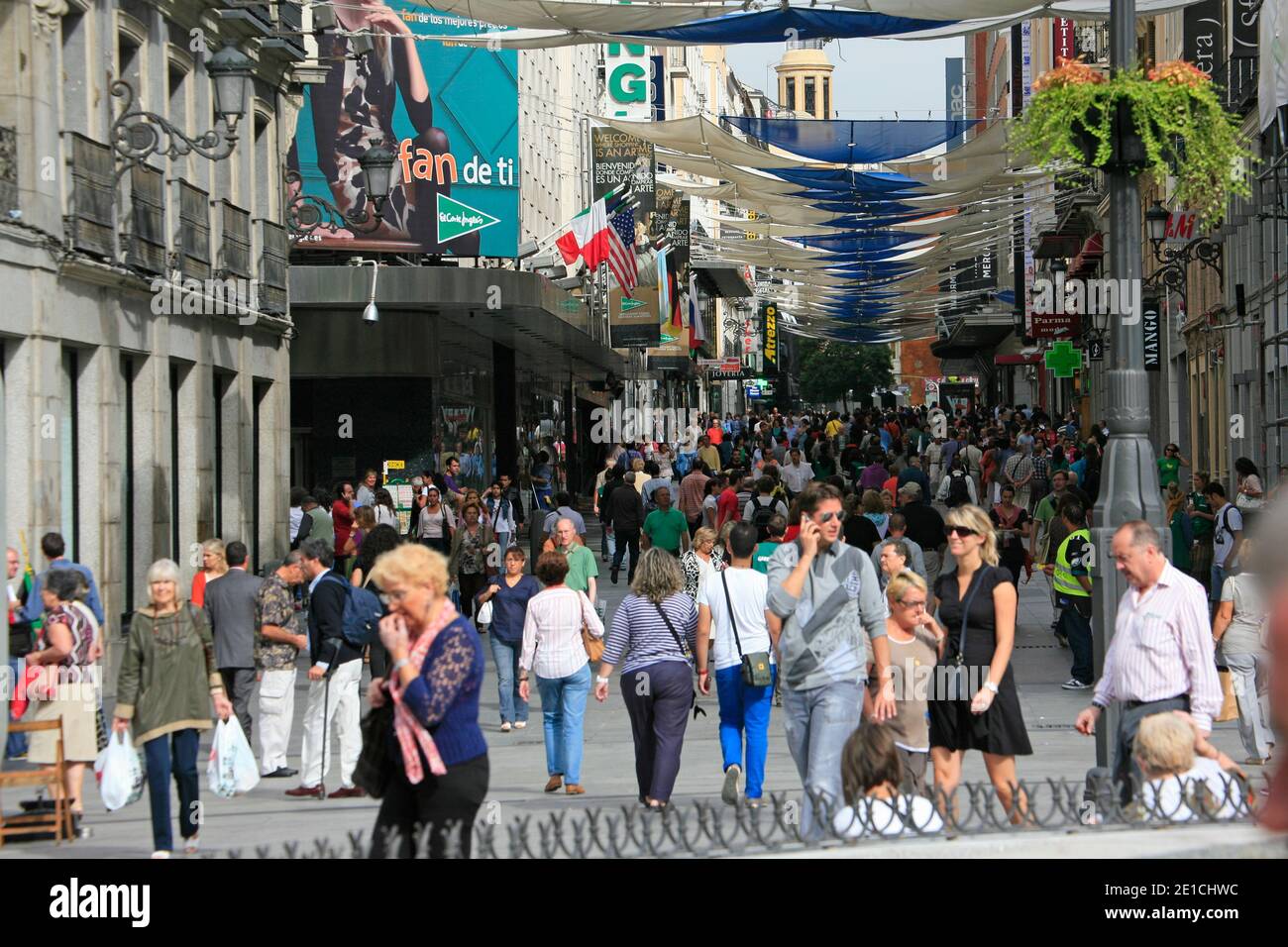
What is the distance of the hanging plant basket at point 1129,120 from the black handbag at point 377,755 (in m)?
5.56

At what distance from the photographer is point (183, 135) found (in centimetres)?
1955

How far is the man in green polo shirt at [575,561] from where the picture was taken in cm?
1473

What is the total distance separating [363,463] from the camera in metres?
34.4

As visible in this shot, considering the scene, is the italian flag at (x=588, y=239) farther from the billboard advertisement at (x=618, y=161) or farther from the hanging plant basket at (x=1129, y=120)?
the hanging plant basket at (x=1129, y=120)

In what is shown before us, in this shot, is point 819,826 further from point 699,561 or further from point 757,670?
point 699,561

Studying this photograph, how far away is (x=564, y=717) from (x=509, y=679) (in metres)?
2.72

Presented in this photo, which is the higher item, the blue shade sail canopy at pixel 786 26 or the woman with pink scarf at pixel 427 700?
the blue shade sail canopy at pixel 786 26

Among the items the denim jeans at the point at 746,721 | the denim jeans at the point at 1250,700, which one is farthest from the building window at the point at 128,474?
the denim jeans at the point at 1250,700

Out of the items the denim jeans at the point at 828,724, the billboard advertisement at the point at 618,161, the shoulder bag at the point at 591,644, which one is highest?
the billboard advertisement at the point at 618,161

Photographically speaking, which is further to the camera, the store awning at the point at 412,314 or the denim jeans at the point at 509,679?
the store awning at the point at 412,314

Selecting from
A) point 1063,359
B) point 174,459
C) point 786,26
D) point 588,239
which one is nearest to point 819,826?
point 786,26

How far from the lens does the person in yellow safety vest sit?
15.5 meters
